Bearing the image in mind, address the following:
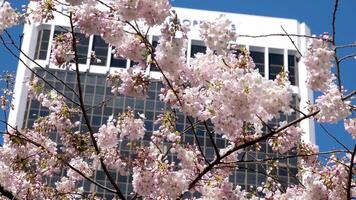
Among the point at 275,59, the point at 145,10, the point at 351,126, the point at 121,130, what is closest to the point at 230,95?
the point at 145,10

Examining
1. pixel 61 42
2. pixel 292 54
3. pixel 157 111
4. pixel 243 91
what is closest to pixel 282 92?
A: pixel 243 91

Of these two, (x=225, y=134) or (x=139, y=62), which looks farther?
(x=139, y=62)

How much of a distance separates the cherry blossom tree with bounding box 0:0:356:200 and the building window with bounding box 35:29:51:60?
57807 mm

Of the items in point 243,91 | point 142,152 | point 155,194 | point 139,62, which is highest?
point 139,62

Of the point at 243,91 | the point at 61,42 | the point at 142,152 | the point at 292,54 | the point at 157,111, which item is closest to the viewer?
the point at 243,91

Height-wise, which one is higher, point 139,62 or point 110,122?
point 139,62

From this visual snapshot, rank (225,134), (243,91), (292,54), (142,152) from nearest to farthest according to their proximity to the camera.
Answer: (243,91) → (225,134) → (142,152) → (292,54)

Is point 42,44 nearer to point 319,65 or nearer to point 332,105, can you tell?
point 319,65

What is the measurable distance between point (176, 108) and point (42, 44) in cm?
6073

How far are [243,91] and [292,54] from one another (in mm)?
63851

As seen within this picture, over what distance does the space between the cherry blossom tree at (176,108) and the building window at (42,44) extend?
190ft

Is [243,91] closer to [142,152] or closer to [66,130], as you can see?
[142,152]

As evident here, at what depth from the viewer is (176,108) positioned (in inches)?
299

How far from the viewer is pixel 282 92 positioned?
20.9 feet
